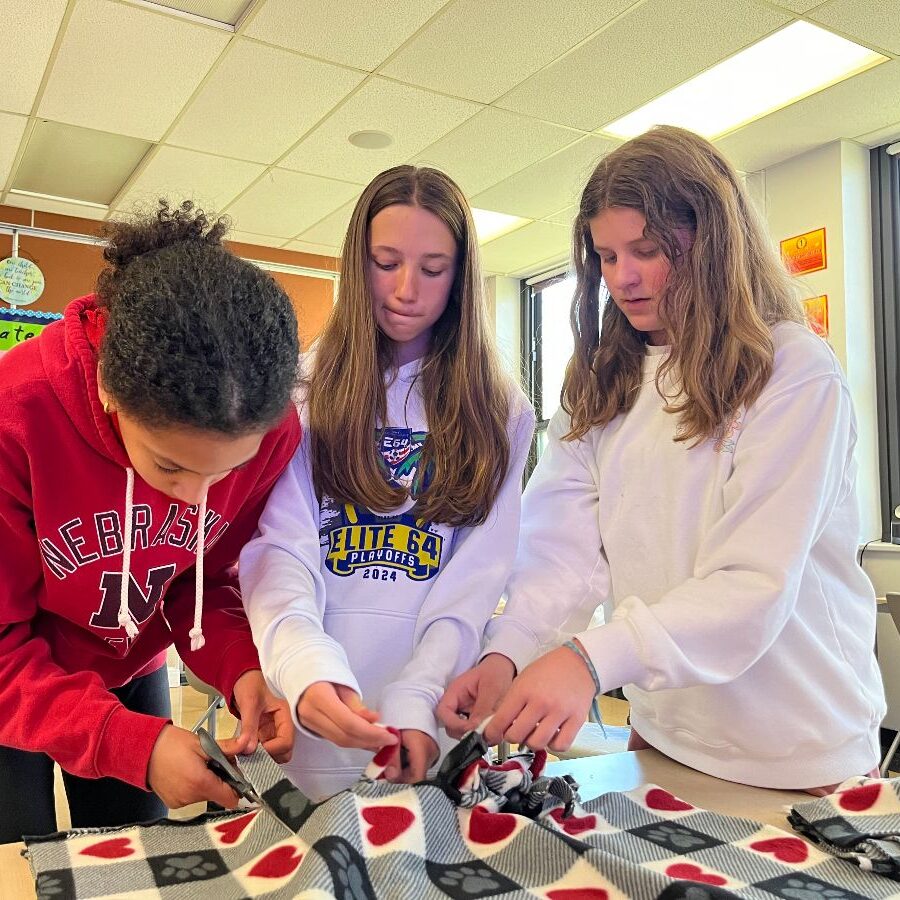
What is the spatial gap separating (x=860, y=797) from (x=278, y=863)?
1.77 ft

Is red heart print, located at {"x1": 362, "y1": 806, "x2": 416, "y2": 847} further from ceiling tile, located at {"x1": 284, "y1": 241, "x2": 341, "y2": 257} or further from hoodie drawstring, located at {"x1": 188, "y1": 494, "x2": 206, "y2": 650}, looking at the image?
ceiling tile, located at {"x1": 284, "y1": 241, "x2": 341, "y2": 257}

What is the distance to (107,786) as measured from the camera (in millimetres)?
1201

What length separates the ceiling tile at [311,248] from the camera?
584 centimetres

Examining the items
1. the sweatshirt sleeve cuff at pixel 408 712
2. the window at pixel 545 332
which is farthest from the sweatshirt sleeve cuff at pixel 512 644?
the window at pixel 545 332

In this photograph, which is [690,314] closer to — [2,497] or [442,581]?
[442,581]

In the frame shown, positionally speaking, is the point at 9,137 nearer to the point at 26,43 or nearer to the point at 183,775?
the point at 26,43

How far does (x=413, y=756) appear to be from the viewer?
908mm

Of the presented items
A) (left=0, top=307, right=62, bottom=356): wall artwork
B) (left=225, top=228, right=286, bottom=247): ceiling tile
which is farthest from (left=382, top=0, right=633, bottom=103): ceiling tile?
(left=225, top=228, right=286, bottom=247): ceiling tile

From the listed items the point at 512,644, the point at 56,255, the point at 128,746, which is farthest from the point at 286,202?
the point at 128,746

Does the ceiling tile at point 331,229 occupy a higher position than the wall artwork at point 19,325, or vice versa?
the ceiling tile at point 331,229

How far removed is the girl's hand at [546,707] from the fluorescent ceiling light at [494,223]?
4.47 meters

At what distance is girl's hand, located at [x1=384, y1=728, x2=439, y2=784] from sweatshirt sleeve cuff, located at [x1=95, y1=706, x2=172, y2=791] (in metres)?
0.24

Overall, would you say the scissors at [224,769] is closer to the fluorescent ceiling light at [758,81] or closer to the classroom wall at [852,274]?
the fluorescent ceiling light at [758,81]

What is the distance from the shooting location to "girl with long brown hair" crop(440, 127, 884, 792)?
0.91 metres
